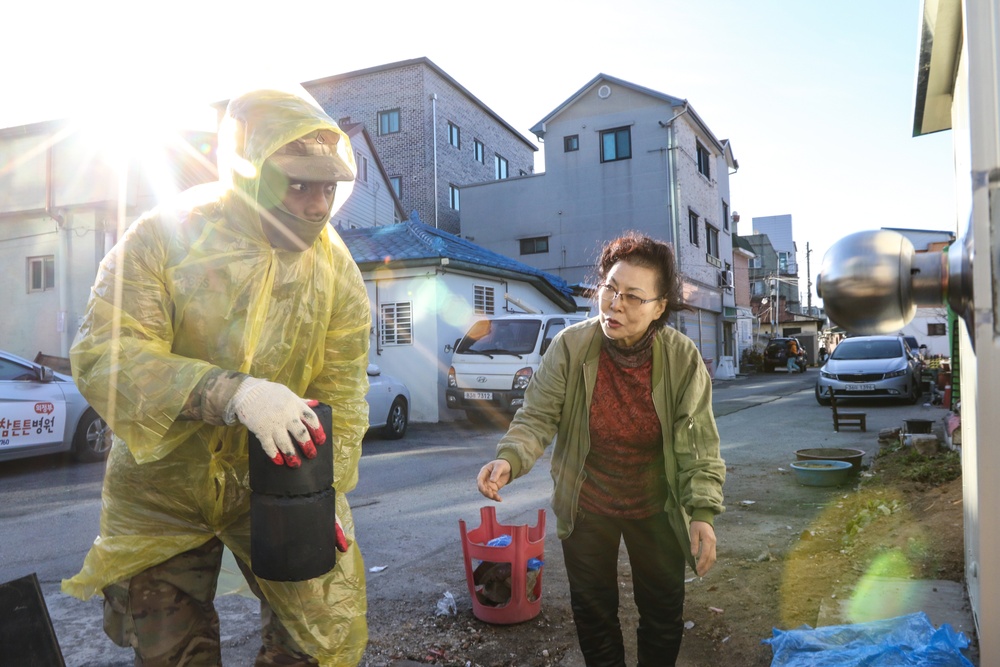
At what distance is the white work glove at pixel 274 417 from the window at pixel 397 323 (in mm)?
12639

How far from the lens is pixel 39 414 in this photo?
8.02 metres

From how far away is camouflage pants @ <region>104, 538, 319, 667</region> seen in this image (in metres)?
2.04

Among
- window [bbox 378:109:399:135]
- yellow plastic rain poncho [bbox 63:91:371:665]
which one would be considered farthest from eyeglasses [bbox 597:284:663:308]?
window [bbox 378:109:399:135]

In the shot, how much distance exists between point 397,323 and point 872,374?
9721mm

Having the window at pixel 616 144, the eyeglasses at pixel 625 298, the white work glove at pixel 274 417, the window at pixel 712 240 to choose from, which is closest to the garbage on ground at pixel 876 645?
the eyeglasses at pixel 625 298

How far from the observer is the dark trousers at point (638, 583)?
105 inches

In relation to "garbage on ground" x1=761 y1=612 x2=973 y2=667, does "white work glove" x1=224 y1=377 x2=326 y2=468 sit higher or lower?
higher

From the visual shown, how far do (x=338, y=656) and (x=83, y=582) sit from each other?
2.52 ft

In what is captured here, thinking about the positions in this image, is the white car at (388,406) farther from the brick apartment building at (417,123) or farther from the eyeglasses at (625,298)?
the brick apartment building at (417,123)

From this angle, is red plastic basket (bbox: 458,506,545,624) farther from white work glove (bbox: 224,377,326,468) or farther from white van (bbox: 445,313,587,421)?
white van (bbox: 445,313,587,421)

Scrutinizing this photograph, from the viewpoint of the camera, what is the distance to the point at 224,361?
6.75ft

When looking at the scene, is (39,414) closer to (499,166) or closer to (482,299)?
(482,299)

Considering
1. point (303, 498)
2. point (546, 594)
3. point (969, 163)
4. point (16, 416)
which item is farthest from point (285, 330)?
point (16, 416)

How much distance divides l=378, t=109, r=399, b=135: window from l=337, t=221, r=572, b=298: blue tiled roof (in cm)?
1133
